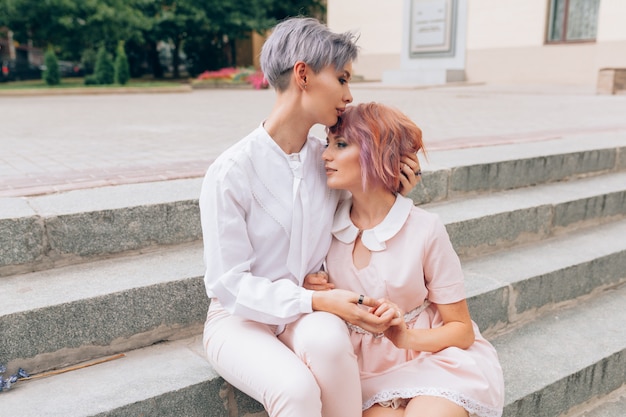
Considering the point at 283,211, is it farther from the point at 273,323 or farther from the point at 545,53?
the point at 545,53

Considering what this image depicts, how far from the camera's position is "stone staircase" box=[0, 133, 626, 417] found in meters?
1.93

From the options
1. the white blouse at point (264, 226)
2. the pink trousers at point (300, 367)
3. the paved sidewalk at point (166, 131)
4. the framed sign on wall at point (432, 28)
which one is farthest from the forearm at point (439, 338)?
the framed sign on wall at point (432, 28)

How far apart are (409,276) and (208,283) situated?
62cm

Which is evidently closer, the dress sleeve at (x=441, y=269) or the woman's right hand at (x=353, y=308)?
the woman's right hand at (x=353, y=308)

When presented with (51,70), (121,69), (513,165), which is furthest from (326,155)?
(51,70)

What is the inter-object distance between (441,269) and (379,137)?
18.2 inches

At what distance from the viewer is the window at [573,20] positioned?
14.5 m

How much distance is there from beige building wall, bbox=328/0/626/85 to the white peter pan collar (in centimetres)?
1261

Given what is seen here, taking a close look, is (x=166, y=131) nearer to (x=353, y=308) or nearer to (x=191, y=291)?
(x=191, y=291)

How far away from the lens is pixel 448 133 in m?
5.31

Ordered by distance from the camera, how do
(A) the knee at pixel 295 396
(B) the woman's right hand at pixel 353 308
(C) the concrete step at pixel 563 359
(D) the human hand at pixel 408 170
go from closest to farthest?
(A) the knee at pixel 295 396, (B) the woman's right hand at pixel 353 308, (D) the human hand at pixel 408 170, (C) the concrete step at pixel 563 359

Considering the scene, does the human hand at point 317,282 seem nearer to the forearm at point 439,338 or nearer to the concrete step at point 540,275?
the forearm at point 439,338

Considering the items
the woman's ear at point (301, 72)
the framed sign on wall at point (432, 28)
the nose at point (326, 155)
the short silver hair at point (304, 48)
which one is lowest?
the nose at point (326, 155)

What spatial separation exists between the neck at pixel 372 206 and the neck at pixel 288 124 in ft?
0.88
